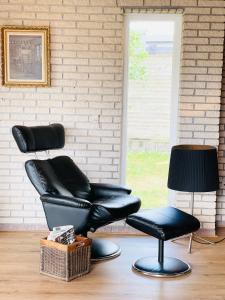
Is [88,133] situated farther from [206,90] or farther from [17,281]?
[17,281]

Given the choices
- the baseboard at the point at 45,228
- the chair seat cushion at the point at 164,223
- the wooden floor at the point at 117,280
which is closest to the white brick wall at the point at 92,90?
the baseboard at the point at 45,228

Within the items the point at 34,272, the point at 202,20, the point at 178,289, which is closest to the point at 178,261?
the point at 178,289

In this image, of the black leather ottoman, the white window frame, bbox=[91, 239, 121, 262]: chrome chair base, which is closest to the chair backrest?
bbox=[91, 239, 121, 262]: chrome chair base

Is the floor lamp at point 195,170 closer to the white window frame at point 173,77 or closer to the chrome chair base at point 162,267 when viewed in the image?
the chrome chair base at point 162,267

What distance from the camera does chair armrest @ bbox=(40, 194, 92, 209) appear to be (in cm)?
330

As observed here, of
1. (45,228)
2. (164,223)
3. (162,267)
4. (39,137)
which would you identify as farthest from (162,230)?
(45,228)

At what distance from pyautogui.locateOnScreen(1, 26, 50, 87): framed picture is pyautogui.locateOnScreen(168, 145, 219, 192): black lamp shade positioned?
145 centimetres

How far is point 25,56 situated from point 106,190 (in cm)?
141

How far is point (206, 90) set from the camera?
4.10 meters

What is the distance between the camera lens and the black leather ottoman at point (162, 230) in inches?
125

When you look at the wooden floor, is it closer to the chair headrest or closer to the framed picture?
the chair headrest

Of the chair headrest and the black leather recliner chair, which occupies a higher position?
the chair headrest

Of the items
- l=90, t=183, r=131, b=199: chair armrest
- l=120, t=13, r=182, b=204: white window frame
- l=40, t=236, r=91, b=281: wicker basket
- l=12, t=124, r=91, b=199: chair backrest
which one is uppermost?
l=120, t=13, r=182, b=204: white window frame

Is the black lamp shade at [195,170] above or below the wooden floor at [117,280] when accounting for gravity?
above
